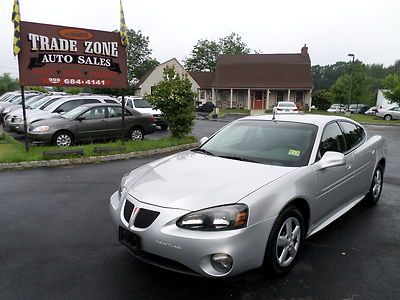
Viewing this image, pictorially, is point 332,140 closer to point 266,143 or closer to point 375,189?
point 266,143

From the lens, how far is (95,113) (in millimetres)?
11750

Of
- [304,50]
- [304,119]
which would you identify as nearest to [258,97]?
[304,50]

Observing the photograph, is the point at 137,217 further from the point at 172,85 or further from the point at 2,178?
the point at 172,85

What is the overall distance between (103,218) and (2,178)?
12.6 feet

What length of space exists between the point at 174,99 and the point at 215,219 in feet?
30.2

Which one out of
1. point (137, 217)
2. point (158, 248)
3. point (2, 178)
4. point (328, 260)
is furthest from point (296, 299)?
point (2, 178)

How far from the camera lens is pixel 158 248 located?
2955 mm

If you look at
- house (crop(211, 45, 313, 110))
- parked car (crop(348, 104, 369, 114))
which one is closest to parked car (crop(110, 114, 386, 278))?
house (crop(211, 45, 313, 110))

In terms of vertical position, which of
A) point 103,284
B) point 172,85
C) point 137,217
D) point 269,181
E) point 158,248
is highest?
point 172,85

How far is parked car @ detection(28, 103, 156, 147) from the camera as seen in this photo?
423 inches

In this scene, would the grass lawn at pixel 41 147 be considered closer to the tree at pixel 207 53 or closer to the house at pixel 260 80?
the house at pixel 260 80

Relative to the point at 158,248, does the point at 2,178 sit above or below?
below

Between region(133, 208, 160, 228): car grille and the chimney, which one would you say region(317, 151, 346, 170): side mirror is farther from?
the chimney

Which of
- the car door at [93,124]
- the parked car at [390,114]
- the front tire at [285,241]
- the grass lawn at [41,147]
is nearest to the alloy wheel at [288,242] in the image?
the front tire at [285,241]
